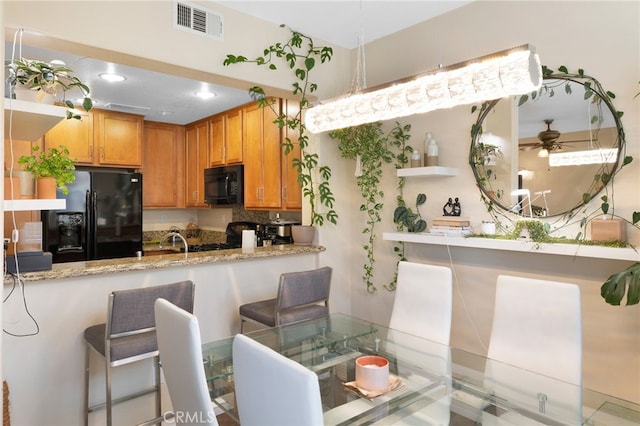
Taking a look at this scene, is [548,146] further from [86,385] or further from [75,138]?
[75,138]

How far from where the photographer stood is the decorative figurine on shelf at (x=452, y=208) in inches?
108

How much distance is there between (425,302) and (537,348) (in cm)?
59

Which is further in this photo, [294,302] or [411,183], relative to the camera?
[411,183]

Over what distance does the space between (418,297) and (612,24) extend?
1776 mm

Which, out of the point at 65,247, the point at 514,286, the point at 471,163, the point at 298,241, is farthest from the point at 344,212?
the point at 65,247

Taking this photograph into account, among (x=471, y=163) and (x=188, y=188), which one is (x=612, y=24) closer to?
(x=471, y=163)

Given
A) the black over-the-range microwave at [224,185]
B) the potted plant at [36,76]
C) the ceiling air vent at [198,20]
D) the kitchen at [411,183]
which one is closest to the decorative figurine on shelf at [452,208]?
the kitchen at [411,183]

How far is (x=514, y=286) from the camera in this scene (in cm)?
194

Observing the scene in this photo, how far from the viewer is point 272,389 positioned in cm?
101

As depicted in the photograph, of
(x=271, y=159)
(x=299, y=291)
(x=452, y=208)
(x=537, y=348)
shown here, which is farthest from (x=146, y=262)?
(x=537, y=348)


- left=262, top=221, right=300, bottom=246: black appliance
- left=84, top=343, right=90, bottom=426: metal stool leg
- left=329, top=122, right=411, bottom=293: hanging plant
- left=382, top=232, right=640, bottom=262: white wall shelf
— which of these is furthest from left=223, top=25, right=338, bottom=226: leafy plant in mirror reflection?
left=84, top=343, right=90, bottom=426: metal stool leg

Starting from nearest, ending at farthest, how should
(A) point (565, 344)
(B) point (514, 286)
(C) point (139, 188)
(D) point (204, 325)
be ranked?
(A) point (565, 344), (B) point (514, 286), (D) point (204, 325), (C) point (139, 188)

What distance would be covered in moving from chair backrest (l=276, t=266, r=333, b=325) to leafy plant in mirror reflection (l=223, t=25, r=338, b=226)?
0.83m

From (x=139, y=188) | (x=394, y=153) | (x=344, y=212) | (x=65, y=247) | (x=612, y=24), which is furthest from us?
(x=139, y=188)
